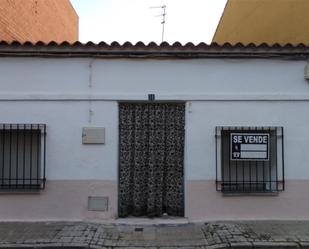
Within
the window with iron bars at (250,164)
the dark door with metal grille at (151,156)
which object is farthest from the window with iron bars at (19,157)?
the window with iron bars at (250,164)

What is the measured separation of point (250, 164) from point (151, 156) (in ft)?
5.97

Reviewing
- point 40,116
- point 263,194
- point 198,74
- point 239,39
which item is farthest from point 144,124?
point 239,39

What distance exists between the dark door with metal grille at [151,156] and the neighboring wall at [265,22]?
4.02m

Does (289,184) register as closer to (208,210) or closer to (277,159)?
(277,159)

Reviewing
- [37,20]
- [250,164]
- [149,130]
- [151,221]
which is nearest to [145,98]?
[149,130]

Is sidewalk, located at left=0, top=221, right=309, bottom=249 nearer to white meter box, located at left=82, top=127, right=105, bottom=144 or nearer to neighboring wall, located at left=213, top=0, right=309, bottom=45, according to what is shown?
white meter box, located at left=82, top=127, right=105, bottom=144

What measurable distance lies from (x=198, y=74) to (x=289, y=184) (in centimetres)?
255

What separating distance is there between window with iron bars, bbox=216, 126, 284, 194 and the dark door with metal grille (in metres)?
0.73

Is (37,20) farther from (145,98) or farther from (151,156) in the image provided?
(151,156)

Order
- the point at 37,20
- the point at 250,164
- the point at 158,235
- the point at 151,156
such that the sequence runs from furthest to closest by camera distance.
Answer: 1. the point at 37,20
2. the point at 250,164
3. the point at 151,156
4. the point at 158,235

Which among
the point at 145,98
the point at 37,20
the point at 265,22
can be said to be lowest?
the point at 145,98

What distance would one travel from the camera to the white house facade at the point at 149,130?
811cm

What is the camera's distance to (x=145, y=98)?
26.8 ft

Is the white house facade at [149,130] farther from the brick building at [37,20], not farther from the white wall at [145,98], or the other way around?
the brick building at [37,20]
